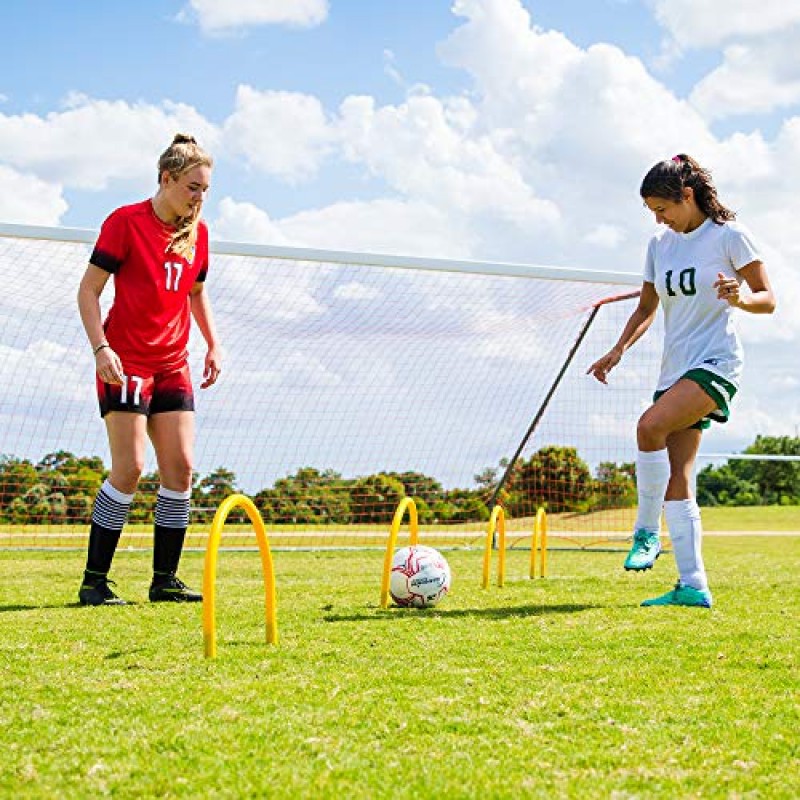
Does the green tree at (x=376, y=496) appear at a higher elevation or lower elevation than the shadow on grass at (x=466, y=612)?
higher

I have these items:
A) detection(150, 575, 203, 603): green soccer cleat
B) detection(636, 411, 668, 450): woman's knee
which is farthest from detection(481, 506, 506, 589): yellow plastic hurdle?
detection(150, 575, 203, 603): green soccer cleat

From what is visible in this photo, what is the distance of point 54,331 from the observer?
1127cm

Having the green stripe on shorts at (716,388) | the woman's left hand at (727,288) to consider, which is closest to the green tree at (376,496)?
the green stripe on shorts at (716,388)

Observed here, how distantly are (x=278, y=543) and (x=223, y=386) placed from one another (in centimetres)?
219

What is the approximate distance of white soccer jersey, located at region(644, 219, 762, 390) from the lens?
213 inches

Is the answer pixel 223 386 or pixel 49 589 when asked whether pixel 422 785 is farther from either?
pixel 223 386

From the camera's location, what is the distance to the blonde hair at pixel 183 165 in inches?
214

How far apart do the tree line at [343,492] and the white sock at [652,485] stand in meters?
7.02

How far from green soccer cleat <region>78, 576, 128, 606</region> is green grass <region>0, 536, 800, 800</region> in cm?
14

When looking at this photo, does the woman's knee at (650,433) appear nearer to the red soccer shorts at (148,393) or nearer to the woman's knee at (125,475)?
the red soccer shorts at (148,393)

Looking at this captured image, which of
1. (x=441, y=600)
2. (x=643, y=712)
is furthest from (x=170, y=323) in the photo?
(x=643, y=712)

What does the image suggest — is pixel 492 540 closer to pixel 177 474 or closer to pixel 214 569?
pixel 177 474

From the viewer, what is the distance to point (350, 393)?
42.6ft

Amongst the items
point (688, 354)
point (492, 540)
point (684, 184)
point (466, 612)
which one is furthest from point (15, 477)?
point (684, 184)
